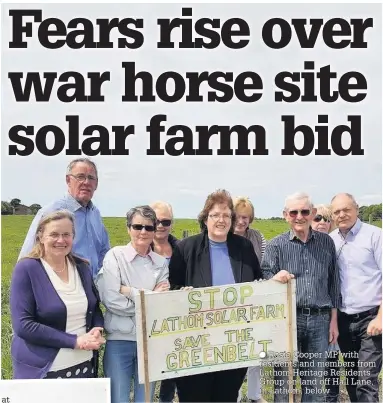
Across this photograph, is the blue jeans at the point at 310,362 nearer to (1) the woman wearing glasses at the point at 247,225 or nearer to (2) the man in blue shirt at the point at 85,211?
(1) the woman wearing glasses at the point at 247,225

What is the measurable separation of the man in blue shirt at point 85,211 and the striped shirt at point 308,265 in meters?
0.94

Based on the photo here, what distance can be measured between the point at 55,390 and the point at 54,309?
49cm

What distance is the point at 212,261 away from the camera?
125 inches

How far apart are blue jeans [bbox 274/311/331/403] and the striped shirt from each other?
0.10m

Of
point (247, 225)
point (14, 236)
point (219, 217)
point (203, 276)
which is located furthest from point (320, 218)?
point (14, 236)

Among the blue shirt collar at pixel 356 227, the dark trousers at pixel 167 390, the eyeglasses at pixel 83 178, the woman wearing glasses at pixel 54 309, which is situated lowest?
the dark trousers at pixel 167 390

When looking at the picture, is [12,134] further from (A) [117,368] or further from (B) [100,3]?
(A) [117,368]

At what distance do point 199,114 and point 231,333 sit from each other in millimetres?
1266

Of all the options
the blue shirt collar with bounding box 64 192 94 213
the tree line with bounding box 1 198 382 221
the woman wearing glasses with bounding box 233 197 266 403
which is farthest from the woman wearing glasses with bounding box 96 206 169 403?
the tree line with bounding box 1 198 382 221

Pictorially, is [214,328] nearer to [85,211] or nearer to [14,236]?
[85,211]

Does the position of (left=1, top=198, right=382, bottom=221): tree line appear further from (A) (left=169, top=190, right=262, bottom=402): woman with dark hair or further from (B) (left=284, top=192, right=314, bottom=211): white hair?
(A) (left=169, top=190, right=262, bottom=402): woman with dark hair

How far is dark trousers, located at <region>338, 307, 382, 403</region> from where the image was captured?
332 cm

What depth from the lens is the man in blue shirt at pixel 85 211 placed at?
3.23 metres

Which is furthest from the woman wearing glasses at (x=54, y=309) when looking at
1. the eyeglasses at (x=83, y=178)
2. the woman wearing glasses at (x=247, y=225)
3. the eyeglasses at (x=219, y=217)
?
the woman wearing glasses at (x=247, y=225)
